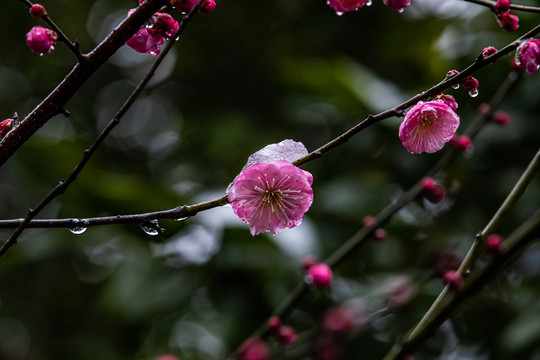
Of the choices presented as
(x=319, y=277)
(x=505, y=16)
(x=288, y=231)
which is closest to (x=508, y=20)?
(x=505, y=16)

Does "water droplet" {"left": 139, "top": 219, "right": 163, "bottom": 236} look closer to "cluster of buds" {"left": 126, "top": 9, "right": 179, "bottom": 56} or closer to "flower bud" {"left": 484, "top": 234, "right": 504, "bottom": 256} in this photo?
"cluster of buds" {"left": 126, "top": 9, "right": 179, "bottom": 56}

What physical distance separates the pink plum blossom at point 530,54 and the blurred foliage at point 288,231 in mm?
601

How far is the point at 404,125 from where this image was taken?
2.57 feet

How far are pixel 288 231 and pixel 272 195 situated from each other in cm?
66

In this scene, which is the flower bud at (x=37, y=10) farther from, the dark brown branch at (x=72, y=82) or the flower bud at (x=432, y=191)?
the flower bud at (x=432, y=191)

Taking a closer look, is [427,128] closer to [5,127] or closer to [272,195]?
[272,195]

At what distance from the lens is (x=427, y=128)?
31.9 inches

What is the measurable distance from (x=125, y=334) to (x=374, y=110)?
1060 millimetres

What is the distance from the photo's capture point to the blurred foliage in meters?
1.54

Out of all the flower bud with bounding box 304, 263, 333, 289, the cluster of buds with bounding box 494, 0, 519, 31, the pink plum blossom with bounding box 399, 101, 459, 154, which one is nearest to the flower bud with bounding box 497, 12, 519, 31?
the cluster of buds with bounding box 494, 0, 519, 31

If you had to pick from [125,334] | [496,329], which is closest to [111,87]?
[125,334]

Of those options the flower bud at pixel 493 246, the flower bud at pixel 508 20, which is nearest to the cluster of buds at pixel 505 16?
the flower bud at pixel 508 20

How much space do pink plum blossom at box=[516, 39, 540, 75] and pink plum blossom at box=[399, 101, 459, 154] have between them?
0.11m

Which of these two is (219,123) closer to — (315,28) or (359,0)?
(315,28)
